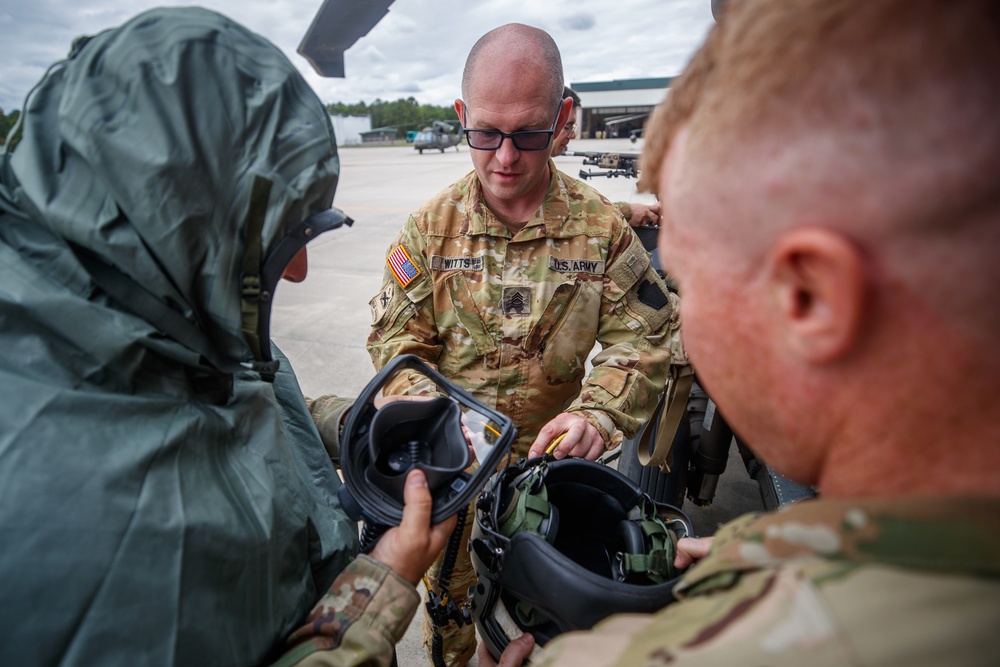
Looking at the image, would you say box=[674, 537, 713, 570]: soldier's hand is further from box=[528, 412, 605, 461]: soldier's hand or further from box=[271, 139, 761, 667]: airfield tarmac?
box=[271, 139, 761, 667]: airfield tarmac

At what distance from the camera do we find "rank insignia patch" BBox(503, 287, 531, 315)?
1820mm

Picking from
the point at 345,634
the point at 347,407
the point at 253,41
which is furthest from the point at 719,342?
the point at 347,407

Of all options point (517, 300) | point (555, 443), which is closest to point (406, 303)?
point (517, 300)

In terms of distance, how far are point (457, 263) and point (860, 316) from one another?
1.42 m

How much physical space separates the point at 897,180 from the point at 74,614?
1.02 metres

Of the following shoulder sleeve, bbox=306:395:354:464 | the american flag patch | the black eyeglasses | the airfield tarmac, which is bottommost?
the airfield tarmac

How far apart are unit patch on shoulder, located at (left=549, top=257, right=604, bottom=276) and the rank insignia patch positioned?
0.12m

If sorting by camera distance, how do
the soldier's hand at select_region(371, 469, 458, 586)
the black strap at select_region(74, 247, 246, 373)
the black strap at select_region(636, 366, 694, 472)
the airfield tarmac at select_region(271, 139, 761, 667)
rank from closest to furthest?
the black strap at select_region(74, 247, 246, 373) < the soldier's hand at select_region(371, 469, 458, 586) < the black strap at select_region(636, 366, 694, 472) < the airfield tarmac at select_region(271, 139, 761, 667)

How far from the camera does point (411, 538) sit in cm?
105

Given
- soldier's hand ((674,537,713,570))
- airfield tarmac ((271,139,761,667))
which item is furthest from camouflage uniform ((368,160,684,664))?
airfield tarmac ((271,139,761,667))

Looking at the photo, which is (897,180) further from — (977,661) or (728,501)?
(728,501)

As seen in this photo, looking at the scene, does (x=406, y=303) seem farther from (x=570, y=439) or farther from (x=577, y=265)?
(x=570, y=439)

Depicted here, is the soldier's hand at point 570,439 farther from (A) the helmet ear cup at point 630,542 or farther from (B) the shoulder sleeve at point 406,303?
(B) the shoulder sleeve at point 406,303

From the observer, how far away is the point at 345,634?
954 millimetres
